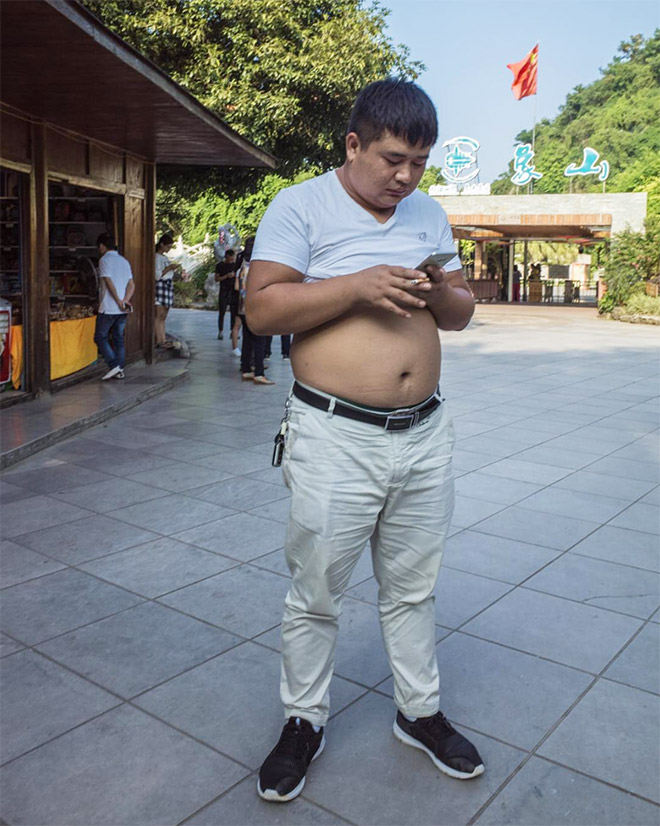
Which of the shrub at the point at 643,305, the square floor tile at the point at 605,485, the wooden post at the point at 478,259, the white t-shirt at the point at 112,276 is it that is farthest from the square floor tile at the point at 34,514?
the wooden post at the point at 478,259

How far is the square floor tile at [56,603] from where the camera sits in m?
3.41

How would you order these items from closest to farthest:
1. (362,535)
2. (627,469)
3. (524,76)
A: (362,535) < (627,469) < (524,76)

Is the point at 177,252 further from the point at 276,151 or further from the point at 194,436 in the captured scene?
Answer: the point at 194,436

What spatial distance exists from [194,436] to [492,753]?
4.96 metres

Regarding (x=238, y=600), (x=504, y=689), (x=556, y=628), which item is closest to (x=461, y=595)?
(x=556, y=628)

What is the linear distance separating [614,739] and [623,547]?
195cm

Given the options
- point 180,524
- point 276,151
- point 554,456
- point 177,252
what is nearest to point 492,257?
point 177,252

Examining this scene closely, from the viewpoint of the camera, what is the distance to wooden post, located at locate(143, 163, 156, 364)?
37.6 feet

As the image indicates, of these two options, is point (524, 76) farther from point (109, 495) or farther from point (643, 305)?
point (109, 495)

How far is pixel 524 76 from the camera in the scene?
135ft

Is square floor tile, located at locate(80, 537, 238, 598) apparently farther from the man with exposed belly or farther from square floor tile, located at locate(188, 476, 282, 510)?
the man with exposed belly

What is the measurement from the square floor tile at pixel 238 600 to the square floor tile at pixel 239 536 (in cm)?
27

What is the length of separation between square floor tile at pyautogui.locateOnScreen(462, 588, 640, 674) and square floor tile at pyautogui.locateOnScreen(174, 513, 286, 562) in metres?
1.27

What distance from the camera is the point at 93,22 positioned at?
561 cm
